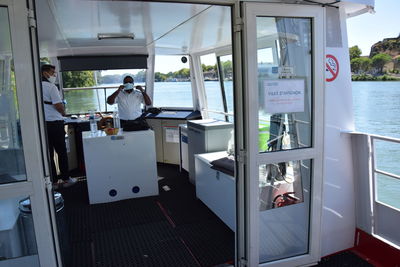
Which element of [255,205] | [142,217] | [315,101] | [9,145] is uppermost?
[315,101]

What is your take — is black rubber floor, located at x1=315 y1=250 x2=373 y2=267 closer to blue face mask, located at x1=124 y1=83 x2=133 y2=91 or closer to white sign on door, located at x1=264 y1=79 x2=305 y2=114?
white sign on door, located at x1=264 y1=79 x2=305 y2=114

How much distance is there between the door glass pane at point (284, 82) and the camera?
2158mm

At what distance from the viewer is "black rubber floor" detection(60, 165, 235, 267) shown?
270cm

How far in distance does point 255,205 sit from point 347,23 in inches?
66.6

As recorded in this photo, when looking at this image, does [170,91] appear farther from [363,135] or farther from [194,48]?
[363,135]

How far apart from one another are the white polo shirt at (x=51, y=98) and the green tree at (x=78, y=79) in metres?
1.74

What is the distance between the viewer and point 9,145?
1.73 meters

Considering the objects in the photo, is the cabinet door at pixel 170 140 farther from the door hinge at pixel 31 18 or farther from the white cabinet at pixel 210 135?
the door hinge at pixel 31 18

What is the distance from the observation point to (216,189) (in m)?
3.33

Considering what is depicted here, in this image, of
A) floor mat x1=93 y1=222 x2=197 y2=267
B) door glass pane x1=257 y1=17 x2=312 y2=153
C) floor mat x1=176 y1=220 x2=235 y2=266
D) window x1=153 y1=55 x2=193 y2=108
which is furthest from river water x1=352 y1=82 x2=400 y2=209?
window x1=153 y1=55 x2=193 y2=108

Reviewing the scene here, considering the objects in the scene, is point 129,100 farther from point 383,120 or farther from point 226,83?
point 383,120

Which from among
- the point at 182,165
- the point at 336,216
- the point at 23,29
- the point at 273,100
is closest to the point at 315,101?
the point at 273,100

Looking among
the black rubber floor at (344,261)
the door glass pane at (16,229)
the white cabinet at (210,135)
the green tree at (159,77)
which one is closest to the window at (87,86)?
the green tree at (159,77)

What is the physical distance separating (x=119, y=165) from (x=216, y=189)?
4.44 ft
